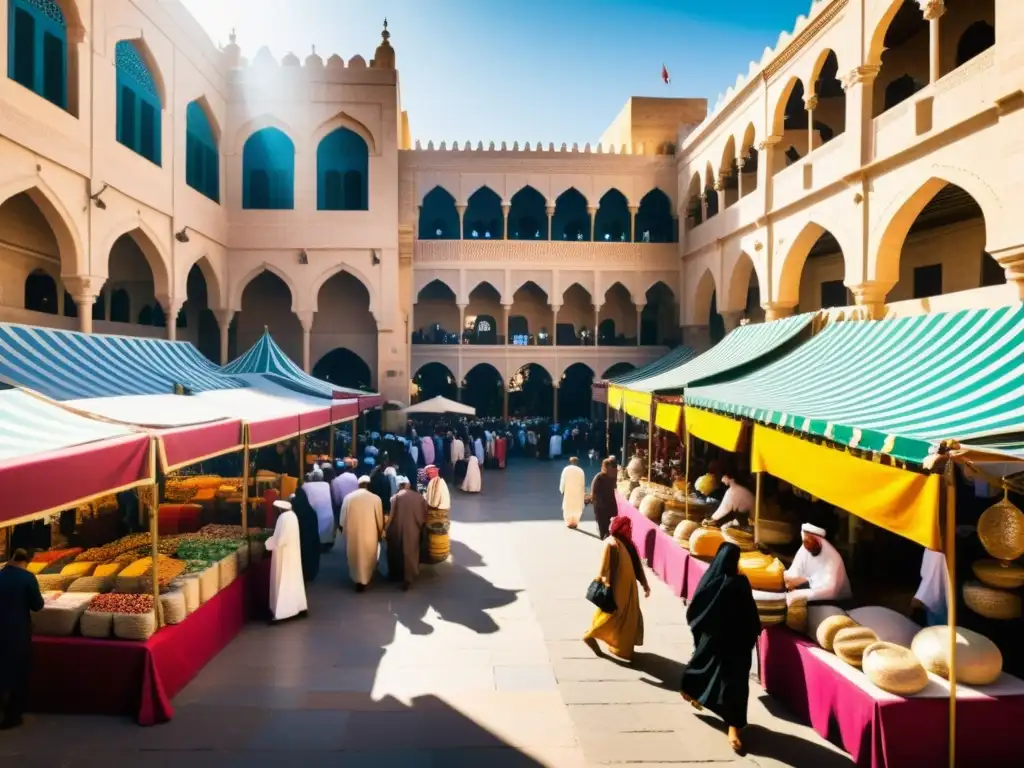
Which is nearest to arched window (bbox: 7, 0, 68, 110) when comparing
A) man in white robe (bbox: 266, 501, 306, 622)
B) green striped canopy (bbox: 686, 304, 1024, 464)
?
man in white robe (bbox: 266, 501, 306, 622)

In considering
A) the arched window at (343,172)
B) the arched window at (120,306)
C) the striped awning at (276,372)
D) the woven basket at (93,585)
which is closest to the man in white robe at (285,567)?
the woven basket at (93,585)

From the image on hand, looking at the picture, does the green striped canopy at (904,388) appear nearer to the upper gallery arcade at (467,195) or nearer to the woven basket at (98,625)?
the upper gallery arcade at (467,195)

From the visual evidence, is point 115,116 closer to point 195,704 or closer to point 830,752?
point 195,704

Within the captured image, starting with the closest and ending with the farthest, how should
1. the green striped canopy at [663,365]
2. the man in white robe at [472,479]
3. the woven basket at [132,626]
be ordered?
the woven basket at [132,626], the man in white robe at [472,479], the green striped canopy at [663,365]

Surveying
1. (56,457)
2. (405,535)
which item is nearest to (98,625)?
(56,457)

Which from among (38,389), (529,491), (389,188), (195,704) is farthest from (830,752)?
(389,188)

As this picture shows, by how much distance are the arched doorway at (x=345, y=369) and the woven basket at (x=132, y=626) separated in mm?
16964

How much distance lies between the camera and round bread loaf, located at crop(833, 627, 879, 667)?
13.9 feet

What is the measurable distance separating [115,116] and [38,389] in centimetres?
742

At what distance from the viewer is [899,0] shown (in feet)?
33.0

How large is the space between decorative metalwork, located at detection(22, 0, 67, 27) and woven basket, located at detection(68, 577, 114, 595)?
9.52 meters

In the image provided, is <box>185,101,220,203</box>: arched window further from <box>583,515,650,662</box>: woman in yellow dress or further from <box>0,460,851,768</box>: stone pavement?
<box>583,515,650,662</box>: woman in yellow dress

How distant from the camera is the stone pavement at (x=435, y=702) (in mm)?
4094

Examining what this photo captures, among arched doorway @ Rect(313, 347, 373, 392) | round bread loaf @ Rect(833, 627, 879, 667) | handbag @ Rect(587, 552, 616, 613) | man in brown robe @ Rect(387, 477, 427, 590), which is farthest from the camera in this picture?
arched doorway @ Rect(313, 347, 373, 392)
